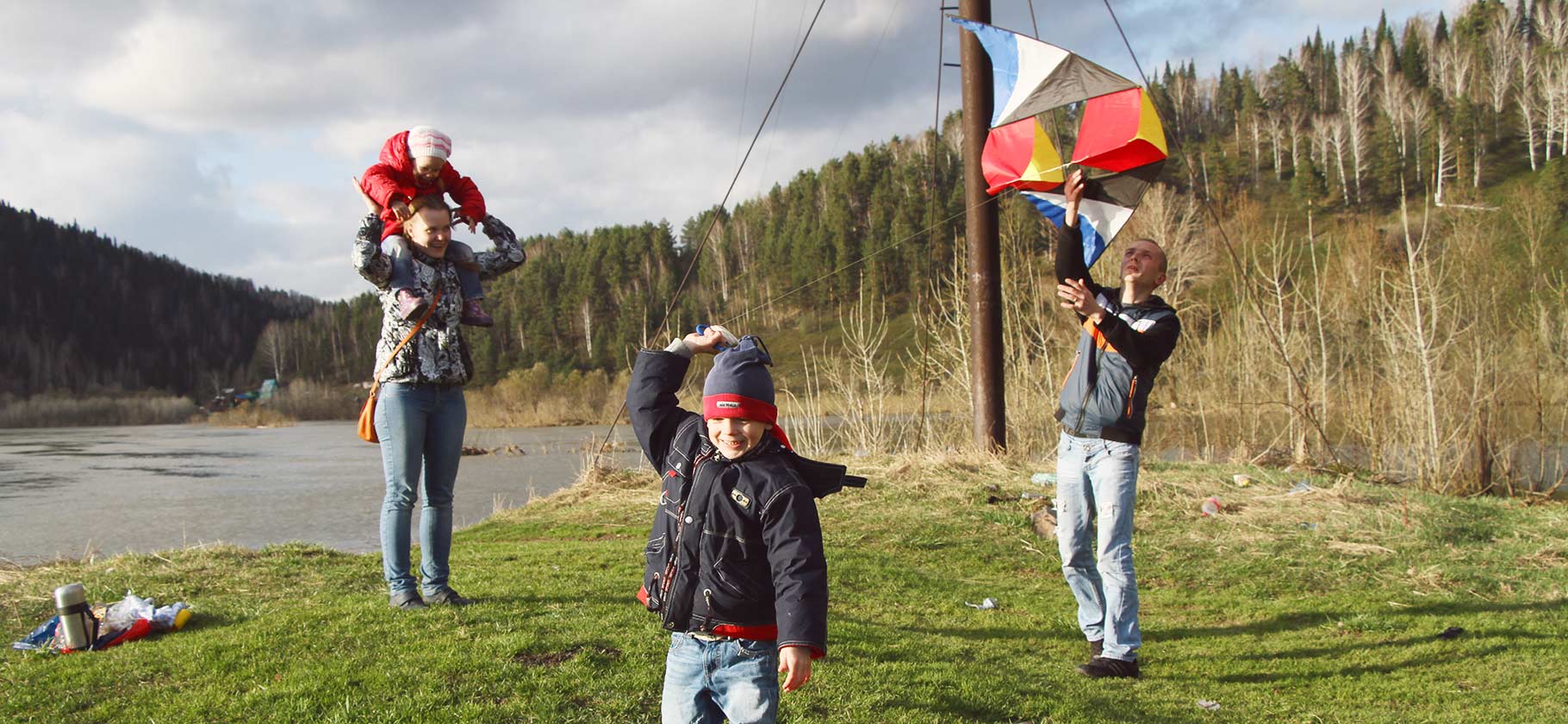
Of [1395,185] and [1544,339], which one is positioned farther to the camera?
[1395,185]

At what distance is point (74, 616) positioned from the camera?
14.1ft

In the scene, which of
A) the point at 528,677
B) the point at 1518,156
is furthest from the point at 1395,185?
the point at 528,677

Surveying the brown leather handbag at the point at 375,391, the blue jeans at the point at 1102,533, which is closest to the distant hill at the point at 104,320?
the brown leather handbag at the point at 375,391

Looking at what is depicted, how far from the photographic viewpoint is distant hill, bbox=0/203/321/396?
98.8m

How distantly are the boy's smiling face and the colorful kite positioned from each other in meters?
3.50

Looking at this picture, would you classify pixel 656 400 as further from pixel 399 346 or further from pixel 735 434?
pixel 399 346

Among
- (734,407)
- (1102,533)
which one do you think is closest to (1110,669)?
(1102,533)

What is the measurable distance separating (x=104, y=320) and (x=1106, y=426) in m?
133

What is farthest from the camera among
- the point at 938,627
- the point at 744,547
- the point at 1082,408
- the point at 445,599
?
Answer: the point at 938,627

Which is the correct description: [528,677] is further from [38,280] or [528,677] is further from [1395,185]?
[38,280]

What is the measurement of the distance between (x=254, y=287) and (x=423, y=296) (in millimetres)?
152976

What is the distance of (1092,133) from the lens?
21.1 ft

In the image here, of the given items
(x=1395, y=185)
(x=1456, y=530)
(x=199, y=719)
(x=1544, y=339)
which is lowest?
(x=1456, y=530)

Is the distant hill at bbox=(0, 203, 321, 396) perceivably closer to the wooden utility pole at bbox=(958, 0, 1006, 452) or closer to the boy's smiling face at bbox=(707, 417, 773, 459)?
the wooden utility pole at bbox=(958, 0, 1006, 452)
